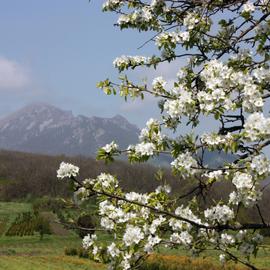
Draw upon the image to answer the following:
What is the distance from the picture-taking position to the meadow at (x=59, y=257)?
26047 millimetres

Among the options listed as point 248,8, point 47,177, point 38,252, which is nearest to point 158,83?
point 248,8

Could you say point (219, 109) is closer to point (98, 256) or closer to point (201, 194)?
point (201, 194)

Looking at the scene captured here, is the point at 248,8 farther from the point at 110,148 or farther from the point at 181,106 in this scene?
the point at 110,148

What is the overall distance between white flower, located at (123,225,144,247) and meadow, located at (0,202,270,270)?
12231 mm

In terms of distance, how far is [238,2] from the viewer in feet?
19.7

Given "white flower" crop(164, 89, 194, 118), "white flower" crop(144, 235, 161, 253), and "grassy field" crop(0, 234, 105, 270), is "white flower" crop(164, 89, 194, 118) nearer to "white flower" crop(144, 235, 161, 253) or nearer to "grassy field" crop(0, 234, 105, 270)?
"white flower" crop(144, 235, 161, 253)

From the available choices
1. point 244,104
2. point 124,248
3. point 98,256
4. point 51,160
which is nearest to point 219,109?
point 244,104

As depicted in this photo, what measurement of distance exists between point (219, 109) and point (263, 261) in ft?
99.1

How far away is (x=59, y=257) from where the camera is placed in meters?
30.7

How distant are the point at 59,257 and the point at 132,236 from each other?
27.1 meters

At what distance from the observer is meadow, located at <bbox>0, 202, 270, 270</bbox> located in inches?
1025

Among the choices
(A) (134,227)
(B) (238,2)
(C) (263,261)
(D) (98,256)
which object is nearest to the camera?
(A) (134,227)

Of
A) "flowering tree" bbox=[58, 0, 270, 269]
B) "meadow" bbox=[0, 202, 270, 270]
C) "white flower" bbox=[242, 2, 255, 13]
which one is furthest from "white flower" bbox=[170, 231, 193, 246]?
"meadow" bbox=[0, 202, 270, 270]

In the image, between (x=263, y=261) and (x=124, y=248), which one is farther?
(x=263, y=261)
